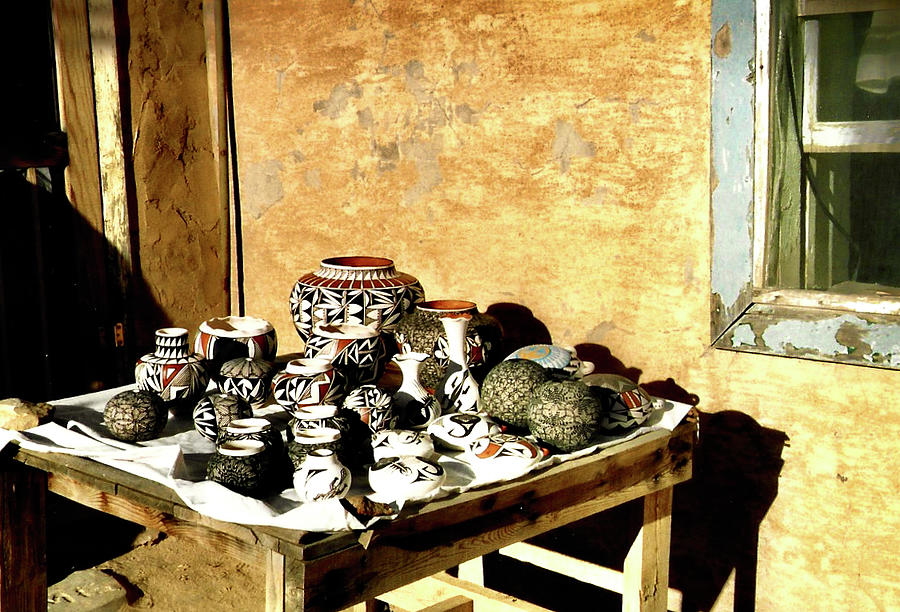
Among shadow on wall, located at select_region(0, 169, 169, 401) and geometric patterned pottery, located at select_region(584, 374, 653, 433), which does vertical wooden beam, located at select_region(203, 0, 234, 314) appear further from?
geometric patterned pottery, located at select_region(584, 374, 653, 433)

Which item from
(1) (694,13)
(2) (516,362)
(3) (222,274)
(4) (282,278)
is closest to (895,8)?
(1) (694,13)

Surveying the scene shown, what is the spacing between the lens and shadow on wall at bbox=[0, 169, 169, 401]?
11.0 ft

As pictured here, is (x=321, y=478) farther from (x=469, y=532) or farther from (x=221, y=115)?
(x=221, y=115)

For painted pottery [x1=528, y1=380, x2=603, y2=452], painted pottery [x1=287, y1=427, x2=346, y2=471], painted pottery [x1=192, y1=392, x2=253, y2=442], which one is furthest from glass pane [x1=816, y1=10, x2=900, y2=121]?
painted pottery [x1=192, y1=392, x2=253, y2=442]

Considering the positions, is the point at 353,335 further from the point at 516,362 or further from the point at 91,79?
the point at 91,79

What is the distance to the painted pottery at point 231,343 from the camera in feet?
7.72

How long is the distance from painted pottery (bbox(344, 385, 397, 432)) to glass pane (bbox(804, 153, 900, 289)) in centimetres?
112

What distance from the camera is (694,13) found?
96.0 inches

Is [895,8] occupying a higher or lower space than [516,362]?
higher

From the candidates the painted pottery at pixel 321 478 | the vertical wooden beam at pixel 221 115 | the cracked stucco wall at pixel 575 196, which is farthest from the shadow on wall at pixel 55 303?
the painted pottery at pixel 321 478

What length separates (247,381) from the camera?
220 cm

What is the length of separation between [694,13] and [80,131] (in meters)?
2.10

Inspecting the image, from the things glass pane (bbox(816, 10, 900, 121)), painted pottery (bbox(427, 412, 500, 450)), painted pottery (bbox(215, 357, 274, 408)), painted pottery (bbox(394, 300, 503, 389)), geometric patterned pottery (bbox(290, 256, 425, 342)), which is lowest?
painted pottery (bbox(427, 412, 500, 450))

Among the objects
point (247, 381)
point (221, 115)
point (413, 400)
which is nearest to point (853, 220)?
point (413, 400)
